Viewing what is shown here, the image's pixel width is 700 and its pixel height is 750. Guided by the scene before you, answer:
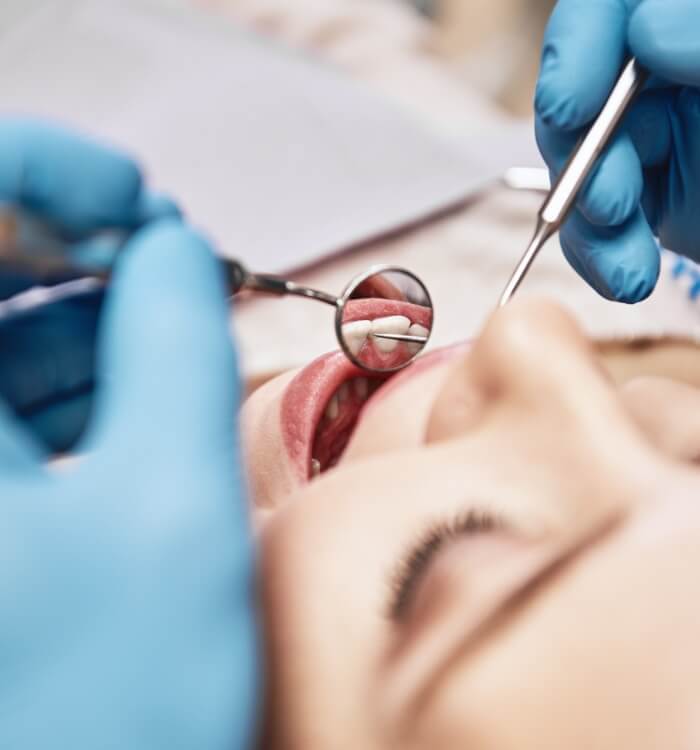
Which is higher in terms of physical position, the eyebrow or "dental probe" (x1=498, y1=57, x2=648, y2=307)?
"dental probe" (x1=498, y1=57, x2=648, y2=307)

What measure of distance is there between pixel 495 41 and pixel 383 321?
2.19m

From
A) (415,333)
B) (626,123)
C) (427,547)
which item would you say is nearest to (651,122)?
(626,123)

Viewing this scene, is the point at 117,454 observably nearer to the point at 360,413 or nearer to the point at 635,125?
the point at 360,413

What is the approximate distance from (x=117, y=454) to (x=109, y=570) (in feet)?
0.22

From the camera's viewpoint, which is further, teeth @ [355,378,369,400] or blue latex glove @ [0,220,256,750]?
teeth @ [355,378,369,400]

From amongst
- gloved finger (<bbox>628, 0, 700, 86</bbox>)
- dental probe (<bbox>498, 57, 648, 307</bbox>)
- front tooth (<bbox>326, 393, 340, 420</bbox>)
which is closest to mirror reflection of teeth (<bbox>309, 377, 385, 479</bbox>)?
front tooth (<bbox>326, 393, 340, 420</bbox>)

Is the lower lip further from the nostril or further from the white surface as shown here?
the white surface

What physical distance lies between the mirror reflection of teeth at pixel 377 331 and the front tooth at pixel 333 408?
5cm

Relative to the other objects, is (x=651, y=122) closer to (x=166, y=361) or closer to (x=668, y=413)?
(x=668, y=413)

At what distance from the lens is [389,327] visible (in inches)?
31.6

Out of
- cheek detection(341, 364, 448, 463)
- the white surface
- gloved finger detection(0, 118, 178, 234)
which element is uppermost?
gloved finger detection(0, 118, 178, 234)

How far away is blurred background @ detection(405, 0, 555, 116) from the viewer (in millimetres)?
2617

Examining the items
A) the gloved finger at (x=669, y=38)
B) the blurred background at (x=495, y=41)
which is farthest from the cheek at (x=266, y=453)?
the blurred background at (x=495, y=41)

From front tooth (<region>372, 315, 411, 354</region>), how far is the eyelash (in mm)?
268
